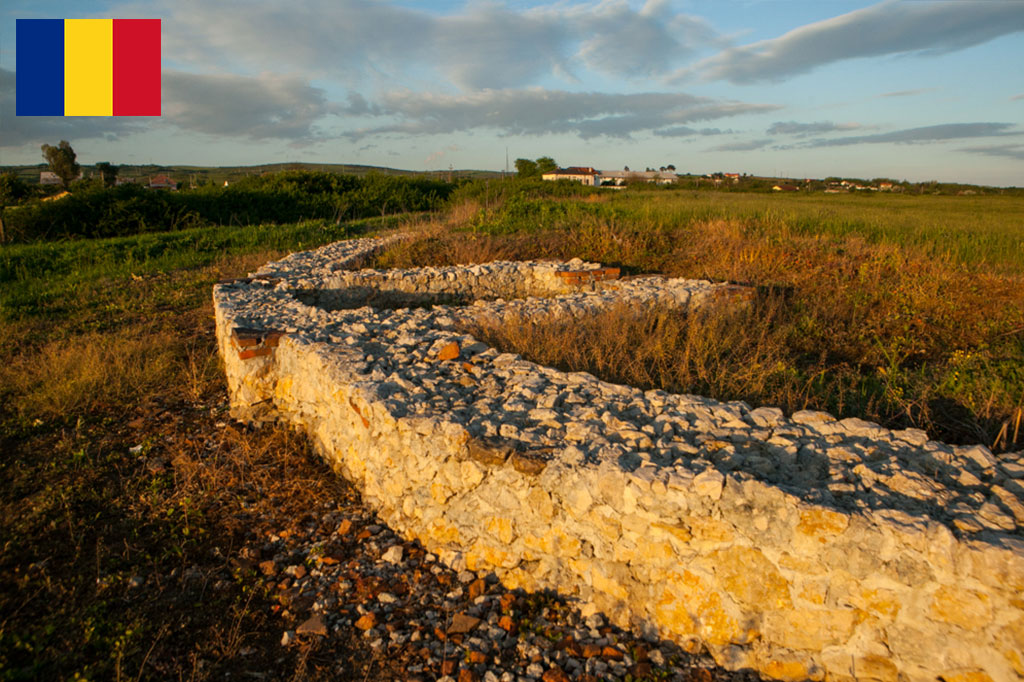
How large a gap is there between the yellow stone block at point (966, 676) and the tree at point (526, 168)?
34.1m

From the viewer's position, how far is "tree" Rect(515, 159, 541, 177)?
3472 cm

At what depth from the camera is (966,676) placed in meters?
1.86

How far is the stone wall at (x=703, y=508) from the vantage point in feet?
6.33

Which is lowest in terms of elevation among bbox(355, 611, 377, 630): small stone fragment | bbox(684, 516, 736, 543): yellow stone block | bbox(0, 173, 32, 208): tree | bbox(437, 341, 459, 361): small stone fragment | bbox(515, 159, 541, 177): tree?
bbox(355, 611, 377, 630): small stone fragment

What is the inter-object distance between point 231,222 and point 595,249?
1455 centimetres

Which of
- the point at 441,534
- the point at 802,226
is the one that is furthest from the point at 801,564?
the point at 802,226

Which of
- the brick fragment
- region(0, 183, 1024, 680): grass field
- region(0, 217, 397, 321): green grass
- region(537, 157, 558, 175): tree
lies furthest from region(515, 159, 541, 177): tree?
the brick fragment

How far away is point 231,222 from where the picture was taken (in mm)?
18594

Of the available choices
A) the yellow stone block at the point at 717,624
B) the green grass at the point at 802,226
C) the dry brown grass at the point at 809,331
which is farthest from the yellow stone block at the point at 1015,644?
the green grass at the point at 802,226

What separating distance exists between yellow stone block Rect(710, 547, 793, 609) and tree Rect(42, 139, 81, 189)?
34.7m

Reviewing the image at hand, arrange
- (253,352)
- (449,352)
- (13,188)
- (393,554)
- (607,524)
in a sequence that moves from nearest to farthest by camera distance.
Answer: (607,524) < (393,554) < (449,352) < (253,352) < (13,188)

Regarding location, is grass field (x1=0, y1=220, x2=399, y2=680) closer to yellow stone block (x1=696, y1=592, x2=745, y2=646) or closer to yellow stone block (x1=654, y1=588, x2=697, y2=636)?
yellow stone block (x1=654, y1=588, x2=697, y2=636)

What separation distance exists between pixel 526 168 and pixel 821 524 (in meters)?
35.2

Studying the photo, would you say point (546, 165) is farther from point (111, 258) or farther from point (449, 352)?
point (449, 352)
